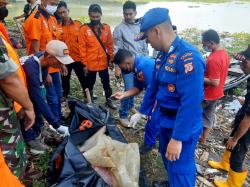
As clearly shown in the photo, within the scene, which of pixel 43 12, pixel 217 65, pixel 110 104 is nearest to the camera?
pixel 217 65

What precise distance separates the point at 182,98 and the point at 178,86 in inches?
4.1

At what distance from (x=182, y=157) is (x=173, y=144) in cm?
31

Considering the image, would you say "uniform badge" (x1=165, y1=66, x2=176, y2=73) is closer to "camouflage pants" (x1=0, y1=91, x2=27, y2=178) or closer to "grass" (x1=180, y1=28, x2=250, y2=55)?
"camouflage pants" (x1=0, y1=91, x2=27, y2=178)

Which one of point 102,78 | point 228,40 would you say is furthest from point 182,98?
point 228,40

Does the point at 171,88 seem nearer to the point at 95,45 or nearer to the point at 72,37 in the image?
the point at 95,45

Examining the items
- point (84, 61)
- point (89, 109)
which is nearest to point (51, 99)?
point (89, 109)

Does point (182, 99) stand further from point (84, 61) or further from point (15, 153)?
point (84, 61)

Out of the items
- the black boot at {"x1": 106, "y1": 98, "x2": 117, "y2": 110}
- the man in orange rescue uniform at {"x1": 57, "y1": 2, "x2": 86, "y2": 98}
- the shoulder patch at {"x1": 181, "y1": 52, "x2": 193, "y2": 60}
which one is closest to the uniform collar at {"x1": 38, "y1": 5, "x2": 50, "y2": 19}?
the man in orange rescue uniform at {"x1": 57, "y1": 2, "x2": 86, "y2": 98}

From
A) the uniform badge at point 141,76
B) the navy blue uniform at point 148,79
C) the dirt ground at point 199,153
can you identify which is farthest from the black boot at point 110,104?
the uniform badge at point 141,76

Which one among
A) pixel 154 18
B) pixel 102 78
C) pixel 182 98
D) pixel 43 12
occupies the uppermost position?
pixel 154 18

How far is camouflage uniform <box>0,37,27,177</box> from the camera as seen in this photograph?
2.04 metres

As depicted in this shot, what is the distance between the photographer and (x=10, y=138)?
85.7 inches

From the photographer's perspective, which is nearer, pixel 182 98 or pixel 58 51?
pixel 182 98

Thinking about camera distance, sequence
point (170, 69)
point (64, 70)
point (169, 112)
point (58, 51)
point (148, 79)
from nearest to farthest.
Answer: point (170, 69) → point (169, 112) → point (58, 51) → point (148, 79) → point (64, 70)
